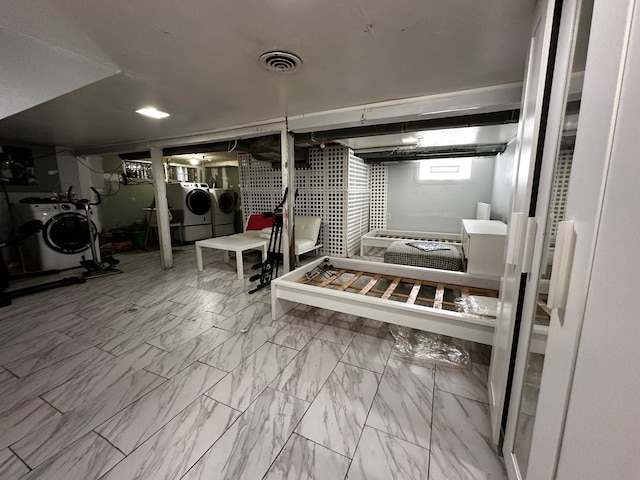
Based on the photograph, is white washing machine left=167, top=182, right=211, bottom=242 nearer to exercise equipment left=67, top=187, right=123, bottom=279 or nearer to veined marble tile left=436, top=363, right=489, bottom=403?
exercise equipment left=67, top=187, right=123, bottom=279

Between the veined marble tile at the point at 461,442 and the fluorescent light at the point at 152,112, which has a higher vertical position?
the fluorescent light at the point at 152,112

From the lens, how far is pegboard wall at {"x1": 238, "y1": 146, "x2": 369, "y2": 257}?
456 cm

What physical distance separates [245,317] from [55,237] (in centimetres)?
362

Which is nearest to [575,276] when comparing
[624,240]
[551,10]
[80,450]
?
[624,240]

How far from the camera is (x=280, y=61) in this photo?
65.2 inches

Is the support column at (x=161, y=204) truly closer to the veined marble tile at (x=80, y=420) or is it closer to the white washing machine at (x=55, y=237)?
the white washing machine at (x=55, y=237)

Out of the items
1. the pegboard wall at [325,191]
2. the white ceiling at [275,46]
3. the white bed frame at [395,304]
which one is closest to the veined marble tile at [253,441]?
the white bed frame at [395,304]

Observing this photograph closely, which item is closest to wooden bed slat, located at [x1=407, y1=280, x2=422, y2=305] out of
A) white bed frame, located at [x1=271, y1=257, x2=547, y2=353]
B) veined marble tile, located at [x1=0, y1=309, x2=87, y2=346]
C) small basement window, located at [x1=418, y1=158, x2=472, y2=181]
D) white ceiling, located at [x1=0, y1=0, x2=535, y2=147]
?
white bed frame, located at [x1=271, y1=257, x2=547, y2=353]

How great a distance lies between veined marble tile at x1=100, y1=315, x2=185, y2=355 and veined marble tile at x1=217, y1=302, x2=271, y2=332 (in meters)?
0.48

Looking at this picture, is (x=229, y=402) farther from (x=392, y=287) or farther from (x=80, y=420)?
(x=392, y=287)

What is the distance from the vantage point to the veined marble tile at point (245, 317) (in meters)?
2.41

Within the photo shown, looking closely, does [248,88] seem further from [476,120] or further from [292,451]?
[292,451]

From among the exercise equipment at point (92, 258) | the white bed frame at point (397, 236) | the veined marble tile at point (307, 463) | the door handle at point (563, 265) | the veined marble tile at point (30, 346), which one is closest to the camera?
the door handle at point (563, 265)

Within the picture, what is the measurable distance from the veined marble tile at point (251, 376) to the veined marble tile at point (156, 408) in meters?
0.10
